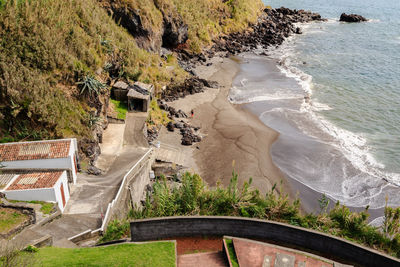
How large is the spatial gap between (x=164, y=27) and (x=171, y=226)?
44.0 metres

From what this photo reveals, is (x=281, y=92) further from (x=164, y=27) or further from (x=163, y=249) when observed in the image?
(x=163, y=249)

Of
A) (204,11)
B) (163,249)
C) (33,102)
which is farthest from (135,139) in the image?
(204,11)

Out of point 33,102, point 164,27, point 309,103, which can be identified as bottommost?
point 309,103

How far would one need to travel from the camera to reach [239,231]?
17172mm

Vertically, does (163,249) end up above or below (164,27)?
below

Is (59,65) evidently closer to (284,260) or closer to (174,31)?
(284,260)

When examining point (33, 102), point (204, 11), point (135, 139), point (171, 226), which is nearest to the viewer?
point (171, 226)

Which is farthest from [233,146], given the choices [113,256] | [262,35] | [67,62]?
[262,35]

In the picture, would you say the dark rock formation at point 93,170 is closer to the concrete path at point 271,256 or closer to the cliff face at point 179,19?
the concrete path at point 271,256

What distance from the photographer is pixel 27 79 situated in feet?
85.8

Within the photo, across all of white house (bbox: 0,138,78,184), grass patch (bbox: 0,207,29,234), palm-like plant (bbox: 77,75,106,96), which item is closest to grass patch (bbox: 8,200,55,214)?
grass patch (bbox: 0,207,29,234)

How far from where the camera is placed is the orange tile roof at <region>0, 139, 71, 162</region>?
72.4 ft

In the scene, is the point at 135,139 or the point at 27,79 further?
the point at 135,139

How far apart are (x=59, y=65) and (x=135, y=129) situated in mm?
9347
